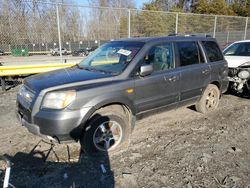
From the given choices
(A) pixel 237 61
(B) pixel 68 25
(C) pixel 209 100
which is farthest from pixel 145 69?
(B) pixel 68 25

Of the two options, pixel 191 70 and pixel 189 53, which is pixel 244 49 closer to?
pixel 189 53

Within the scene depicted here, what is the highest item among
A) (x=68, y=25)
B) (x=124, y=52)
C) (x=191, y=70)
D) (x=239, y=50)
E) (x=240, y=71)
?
(x=68, y=25)

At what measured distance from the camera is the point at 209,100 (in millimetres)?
6008

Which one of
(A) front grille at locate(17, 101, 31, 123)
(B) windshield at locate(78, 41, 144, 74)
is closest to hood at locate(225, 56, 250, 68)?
(B) windshield at locate(78, 41, 144, 74)

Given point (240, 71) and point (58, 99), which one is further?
point (240, 71)

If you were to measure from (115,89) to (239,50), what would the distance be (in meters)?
6.02

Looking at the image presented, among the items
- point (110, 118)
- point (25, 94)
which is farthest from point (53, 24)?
point (110, 118)

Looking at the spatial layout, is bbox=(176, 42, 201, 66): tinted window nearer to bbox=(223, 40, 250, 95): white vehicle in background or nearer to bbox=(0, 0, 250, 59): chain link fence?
bbox=(223, 40, 250, 95): white vehicle in background

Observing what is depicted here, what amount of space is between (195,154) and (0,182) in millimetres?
2876

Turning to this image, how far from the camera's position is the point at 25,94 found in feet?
13.1

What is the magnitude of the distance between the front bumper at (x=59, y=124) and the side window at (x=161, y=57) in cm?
162

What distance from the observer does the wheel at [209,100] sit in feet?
19.1

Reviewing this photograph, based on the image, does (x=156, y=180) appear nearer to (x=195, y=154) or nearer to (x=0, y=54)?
(x=195, y=154)

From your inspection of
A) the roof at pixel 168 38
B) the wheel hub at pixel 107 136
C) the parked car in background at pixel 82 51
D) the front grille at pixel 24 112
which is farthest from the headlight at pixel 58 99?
the parked car in background at pixel 82 51
